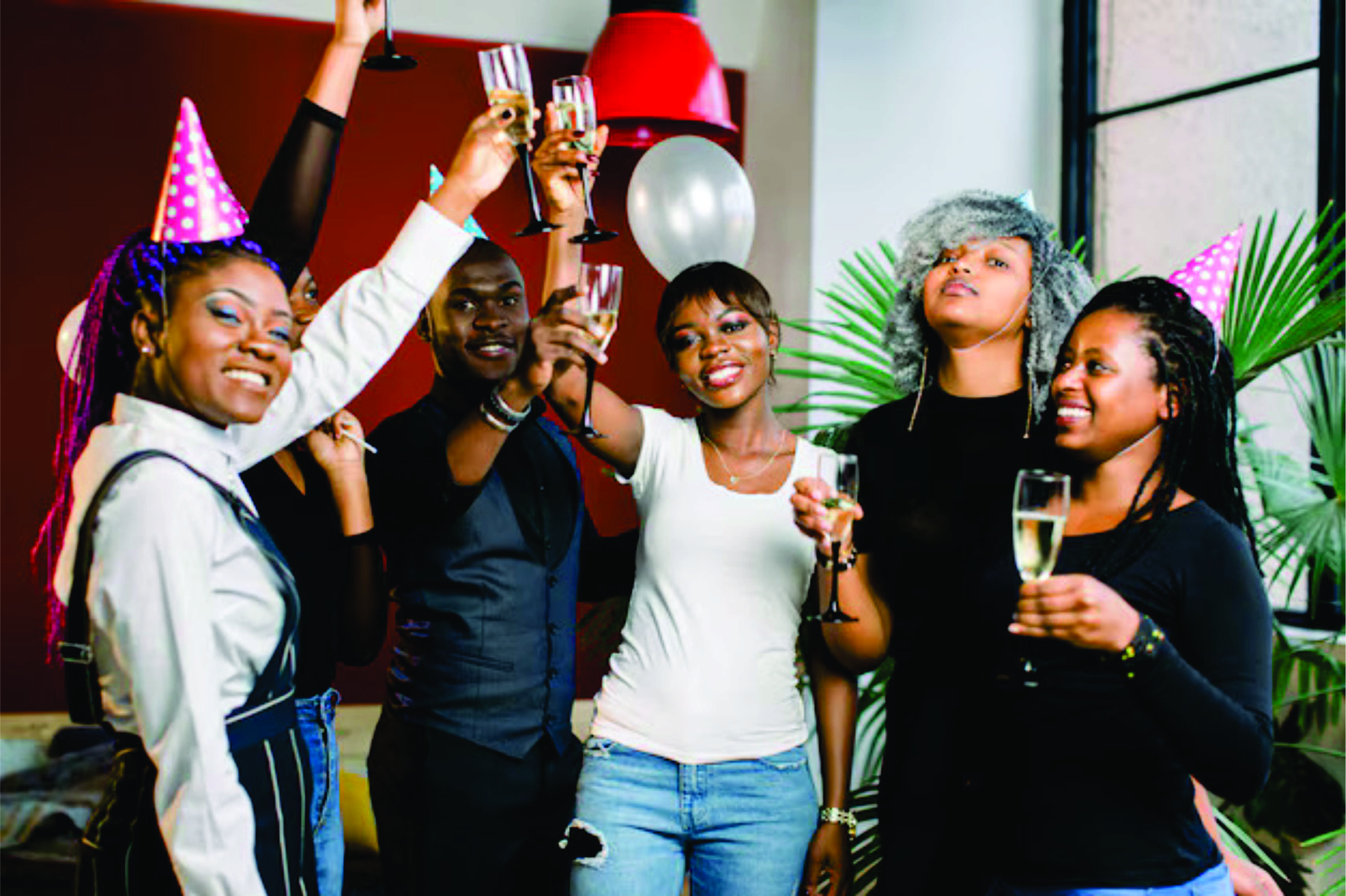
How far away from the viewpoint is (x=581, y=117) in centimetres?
199

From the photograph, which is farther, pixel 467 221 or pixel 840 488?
pixel 467 221

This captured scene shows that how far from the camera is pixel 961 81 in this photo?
14.4 ft

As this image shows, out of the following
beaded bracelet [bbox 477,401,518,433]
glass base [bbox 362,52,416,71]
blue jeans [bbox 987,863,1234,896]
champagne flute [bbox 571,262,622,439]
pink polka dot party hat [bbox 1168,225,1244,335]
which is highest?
glass base [bbox 362,52,416,71]

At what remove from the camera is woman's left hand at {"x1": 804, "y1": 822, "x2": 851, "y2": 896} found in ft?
A: 6.59

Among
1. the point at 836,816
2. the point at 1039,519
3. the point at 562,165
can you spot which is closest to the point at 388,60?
the point at 562,165

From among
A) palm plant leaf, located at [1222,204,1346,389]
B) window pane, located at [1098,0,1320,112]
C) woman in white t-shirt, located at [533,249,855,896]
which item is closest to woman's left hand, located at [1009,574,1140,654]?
woman in white t-shirt, located at [533,249,855,896]

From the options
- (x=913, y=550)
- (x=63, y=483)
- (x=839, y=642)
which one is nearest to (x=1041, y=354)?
(x=913, y=550)

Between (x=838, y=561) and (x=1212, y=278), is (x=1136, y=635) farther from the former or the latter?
(x=1212, y=278)

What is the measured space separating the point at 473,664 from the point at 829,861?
639 millimetres

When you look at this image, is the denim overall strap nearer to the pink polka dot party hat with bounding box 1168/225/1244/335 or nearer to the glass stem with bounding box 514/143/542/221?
the glass stem with bounding box 514/143/542/221

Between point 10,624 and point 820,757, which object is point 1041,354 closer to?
point 820,757

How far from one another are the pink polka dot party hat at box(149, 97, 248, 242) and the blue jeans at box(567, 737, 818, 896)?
37.7 inches

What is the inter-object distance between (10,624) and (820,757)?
10.3 feet

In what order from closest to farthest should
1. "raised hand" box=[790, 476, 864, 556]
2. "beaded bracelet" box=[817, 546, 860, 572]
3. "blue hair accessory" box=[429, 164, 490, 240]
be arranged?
"raised hand" box=[790, 476, 864, 556] < "beaded bracelet" box=[817, 546, 860, 572] < "blue hair accessory" box=[429, 164, 490, 240]
